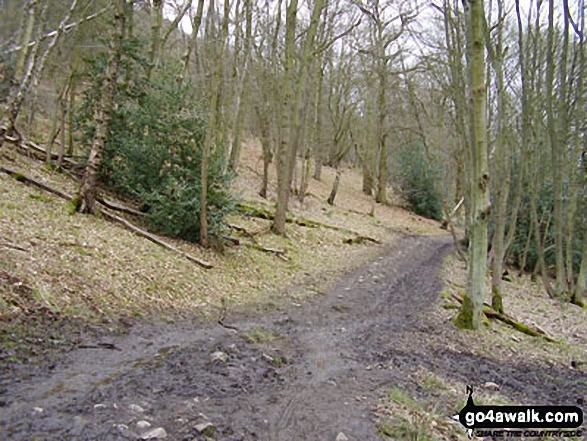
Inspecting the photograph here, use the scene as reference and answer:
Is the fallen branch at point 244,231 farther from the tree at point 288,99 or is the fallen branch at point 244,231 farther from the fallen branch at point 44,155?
the fallen branch at point 44,155

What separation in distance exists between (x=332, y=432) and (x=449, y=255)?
593 inches

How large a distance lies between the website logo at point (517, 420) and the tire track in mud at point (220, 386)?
0.86 meters

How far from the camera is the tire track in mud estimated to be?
10.7 ft

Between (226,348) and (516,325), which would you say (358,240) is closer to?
(516,325)

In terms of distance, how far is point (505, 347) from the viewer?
7199 mm

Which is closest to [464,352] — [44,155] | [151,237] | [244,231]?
[151,237]

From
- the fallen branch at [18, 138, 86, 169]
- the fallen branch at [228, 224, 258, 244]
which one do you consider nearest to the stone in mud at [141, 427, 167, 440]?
the fallen branch at [228, 224, 258, 244]

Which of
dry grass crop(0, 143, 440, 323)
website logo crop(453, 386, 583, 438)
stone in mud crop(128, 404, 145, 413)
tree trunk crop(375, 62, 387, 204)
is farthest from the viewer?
tree trunk crop(375, 62, 387, 204)

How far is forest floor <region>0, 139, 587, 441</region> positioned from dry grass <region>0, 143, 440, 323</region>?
1.4 inches

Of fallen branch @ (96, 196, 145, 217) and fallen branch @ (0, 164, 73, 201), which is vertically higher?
fallen branch @ (0, 164, 73, 201)

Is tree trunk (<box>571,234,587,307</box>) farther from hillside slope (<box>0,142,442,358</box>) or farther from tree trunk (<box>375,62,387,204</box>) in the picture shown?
tree trunk (<box>375,62,387,204</box>)

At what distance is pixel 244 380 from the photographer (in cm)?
441

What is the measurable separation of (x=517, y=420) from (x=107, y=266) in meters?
5.89

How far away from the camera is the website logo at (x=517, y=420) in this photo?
160 inches
